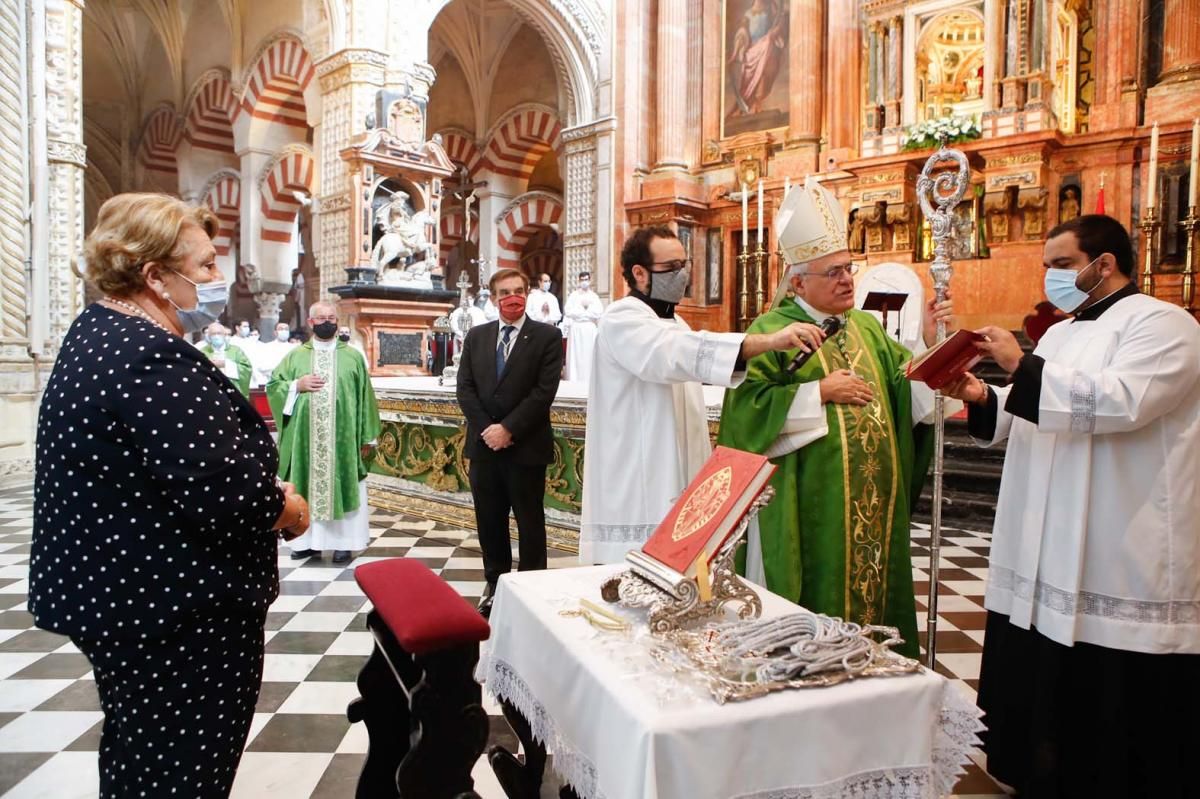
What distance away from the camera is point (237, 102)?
14.9 meters

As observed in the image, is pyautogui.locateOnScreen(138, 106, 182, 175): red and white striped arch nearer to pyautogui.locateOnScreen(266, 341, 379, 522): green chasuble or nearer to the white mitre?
pyautogui.locateOnScreen(266, 341, 379, 522): green chasuble

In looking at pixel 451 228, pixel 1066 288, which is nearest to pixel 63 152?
pixel 451 228

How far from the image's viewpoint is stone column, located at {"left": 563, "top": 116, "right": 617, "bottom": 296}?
13.0 metres

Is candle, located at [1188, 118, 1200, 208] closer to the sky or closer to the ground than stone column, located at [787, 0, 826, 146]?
closer to the ground

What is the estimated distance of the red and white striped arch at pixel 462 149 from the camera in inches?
690

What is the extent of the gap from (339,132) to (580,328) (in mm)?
4365

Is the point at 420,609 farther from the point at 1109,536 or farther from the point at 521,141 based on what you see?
the point at 521,141

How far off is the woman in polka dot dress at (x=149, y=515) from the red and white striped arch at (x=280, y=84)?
12.7 meters

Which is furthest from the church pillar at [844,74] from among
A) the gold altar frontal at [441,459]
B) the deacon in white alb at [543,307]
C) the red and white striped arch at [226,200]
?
the red and white striped arch at [226,200]

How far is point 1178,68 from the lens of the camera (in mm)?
8484

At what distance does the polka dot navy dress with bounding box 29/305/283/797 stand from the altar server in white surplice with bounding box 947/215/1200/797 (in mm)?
1818

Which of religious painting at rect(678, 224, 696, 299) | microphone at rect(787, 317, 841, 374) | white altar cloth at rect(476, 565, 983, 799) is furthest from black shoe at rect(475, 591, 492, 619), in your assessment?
religious painting at rect(678, 224, 696, 299)

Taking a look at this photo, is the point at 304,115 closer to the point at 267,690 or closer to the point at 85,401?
the point at 267,690

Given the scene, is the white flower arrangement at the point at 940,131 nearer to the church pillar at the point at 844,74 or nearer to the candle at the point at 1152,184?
the church pillar at the point at 844,74
